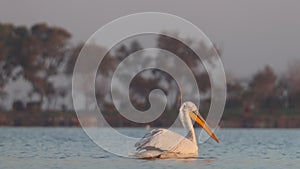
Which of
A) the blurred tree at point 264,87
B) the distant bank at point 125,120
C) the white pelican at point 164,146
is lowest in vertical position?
the white pelican at point 164,146

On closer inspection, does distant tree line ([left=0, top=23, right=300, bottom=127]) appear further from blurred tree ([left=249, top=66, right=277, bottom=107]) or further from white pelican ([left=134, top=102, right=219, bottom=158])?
white pelican ([left=134, top=102, right=219, bottom=158])

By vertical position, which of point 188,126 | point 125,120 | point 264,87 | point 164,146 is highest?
point 264,87

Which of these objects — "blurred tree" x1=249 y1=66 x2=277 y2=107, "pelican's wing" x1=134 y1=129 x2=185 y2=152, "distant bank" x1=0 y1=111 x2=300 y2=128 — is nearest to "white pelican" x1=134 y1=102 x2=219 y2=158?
"pelican's wing" x1=134 y1=129 x2=185 y2=152

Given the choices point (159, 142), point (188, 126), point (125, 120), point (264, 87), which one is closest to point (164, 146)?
point (159, 142)

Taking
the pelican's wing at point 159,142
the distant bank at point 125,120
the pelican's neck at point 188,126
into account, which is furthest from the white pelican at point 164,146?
the distant bank at point 125,120

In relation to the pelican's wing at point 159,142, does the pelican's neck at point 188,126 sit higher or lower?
higher

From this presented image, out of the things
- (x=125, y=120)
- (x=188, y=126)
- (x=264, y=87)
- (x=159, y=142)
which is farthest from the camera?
(x=264, y=87)

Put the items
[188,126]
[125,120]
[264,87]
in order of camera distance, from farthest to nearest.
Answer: [264,87], [125,120], [188,126]

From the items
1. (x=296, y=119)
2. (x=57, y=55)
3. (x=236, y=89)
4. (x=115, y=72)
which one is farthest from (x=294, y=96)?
(x=57, y=55)

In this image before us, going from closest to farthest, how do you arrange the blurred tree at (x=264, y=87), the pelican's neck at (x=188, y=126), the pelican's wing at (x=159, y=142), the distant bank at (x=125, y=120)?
the pelican's wing at (x=159, y=142) < the pelican's neck at (x=188, y=126) < the distant bank at (x=125, y=120) < the blurred tree at (x=264, y=87)

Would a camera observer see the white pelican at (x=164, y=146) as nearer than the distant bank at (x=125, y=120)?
Yes

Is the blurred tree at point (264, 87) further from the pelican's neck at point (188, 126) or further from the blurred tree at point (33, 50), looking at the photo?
the pelican's neck at point (188, 126)

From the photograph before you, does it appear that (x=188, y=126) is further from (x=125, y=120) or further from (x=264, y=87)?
(x=264, y=87)

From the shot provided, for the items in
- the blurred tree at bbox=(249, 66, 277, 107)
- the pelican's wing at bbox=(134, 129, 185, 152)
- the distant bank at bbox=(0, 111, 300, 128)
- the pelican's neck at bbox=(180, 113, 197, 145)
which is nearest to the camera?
the pelican's wing at bbox=(134, 129, 185, 152)
